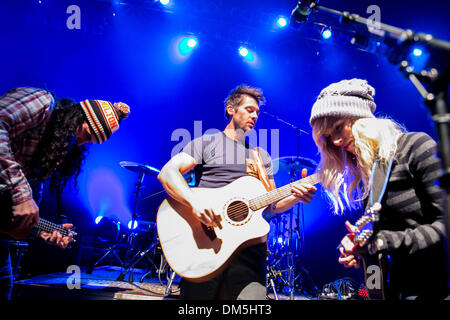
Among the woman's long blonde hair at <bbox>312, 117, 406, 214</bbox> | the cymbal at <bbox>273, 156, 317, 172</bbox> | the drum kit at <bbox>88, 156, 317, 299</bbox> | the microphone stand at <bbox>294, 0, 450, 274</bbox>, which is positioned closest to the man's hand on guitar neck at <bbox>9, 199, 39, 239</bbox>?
the woman's long blonde hair at <bbox>312, 117, 406, 214</bbox>

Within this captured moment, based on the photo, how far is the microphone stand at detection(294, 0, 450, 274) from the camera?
1071 millimetres

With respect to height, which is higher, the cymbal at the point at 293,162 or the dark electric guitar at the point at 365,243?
the cymbal at the point at 293,162

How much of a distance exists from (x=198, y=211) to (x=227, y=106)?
1.64m

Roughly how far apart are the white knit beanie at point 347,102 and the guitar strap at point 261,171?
0.91m

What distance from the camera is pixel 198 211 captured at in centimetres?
240

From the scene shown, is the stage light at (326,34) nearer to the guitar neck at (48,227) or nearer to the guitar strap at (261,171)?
the guitar strap at (261,171)

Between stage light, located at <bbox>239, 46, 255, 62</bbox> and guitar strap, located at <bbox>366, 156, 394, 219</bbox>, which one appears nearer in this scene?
guitar strap, located at <bbox>366, 156, 394, 219</bbox>

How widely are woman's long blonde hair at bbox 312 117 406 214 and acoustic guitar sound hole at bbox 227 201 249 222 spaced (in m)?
0.80

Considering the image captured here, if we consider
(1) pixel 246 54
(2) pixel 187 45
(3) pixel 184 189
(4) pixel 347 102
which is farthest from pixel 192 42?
(4) pixel 347 102

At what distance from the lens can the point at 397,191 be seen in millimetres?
1673

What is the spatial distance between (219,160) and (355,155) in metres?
1.35

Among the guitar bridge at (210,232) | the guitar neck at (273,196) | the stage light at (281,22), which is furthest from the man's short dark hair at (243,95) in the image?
the stage light at (281,22)

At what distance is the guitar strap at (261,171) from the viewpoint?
2889 mm

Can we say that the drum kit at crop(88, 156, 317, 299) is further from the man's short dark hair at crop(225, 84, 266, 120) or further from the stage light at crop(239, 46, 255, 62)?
the stage light at crop(239, 46, 255, 62)
